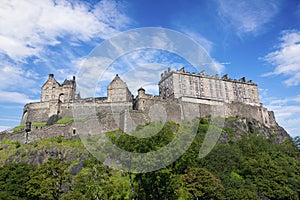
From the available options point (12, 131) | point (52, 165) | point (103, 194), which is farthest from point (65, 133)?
point (103, 194)

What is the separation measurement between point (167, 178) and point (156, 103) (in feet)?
87.2

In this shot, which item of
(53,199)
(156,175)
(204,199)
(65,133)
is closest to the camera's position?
(156,175)

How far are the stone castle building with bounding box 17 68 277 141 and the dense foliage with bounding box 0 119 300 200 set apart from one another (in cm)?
1106

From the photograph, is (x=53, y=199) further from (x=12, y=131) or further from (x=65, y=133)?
(x=12, y=131)

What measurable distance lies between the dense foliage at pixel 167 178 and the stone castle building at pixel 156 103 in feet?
36.3

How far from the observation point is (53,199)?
2452cm

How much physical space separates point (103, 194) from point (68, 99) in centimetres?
3468

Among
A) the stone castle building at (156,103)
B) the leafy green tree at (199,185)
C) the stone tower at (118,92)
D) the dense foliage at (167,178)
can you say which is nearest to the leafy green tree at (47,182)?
the dense foliage at (167,178)

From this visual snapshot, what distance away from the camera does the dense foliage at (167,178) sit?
73.9ft

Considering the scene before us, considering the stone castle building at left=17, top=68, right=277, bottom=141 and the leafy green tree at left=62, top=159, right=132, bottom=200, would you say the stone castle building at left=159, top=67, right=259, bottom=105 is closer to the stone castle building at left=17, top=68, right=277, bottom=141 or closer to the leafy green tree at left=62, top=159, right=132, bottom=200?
the stone castle building at left=17, top=68, right=277, bottom=141

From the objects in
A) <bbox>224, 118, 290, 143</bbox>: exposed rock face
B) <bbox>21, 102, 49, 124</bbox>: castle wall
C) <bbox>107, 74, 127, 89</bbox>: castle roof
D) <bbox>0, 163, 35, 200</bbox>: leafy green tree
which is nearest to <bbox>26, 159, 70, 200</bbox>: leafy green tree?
<bbox>0, 163, 35, 200</bbox>: leafy green tree

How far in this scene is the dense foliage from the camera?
22.5 metres

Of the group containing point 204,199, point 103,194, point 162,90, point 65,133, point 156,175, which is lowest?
point 204,199

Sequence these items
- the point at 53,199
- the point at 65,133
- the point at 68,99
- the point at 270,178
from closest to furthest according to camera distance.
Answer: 1. the point at 53,199
2. the point at 270,178
3. the point at 65,133
4. the point at 68,99
